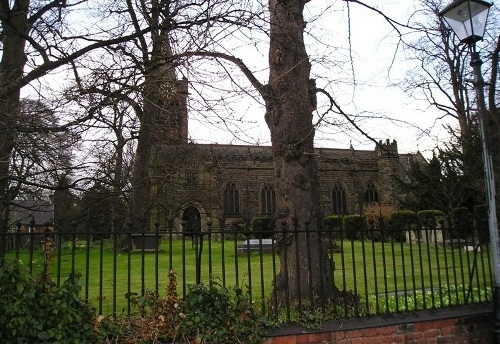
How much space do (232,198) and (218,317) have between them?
115 feet

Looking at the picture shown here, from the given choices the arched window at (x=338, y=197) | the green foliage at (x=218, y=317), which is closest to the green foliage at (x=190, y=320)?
the green foliage at (x=218, y=317)

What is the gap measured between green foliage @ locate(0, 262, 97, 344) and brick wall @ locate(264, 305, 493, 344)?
6.05 ft

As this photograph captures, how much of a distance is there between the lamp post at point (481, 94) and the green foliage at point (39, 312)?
14.5 ft

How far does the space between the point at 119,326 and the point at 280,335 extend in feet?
5.29

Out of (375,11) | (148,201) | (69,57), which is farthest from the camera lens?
(148,201)

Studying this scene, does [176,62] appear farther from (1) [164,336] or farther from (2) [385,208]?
(2) [385,208]

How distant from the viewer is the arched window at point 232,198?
3912cm

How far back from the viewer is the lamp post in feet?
16.9

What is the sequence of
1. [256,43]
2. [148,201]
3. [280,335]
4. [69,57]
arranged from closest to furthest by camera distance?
[280,335]
[256,43]
[69,57]
[148,201]

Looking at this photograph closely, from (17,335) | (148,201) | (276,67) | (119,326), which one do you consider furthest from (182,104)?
(148,201)

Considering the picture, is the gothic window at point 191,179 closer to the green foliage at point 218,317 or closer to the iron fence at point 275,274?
the iron fence at point 275,274

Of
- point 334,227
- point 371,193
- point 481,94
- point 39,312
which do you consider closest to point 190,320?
point 39,312

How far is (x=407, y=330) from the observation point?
524 centimetres

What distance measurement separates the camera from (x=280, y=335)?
15.1 ft
